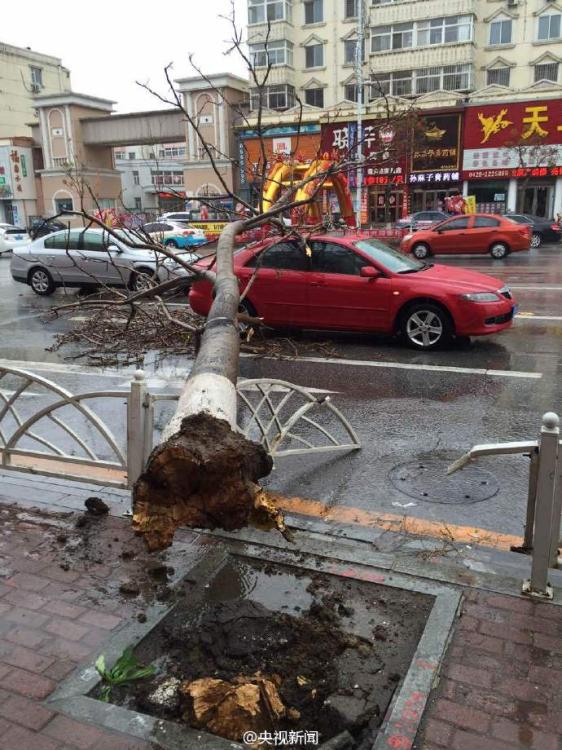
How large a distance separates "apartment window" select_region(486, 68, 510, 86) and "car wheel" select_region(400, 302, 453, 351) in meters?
35.0

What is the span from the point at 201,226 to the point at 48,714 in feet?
98.4

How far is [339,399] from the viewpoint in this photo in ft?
24.1

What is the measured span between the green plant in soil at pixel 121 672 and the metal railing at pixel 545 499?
192 cm

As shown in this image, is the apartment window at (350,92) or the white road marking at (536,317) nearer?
the white road marking at (536,317)

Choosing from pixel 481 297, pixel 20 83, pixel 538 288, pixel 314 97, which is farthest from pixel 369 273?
pixel 20 83

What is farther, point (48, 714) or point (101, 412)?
point (101, 412)

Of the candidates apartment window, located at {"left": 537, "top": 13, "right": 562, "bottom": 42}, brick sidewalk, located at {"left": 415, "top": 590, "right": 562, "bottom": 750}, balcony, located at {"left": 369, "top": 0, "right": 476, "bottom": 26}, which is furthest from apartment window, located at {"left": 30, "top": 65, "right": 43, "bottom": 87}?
brick sidewalk, located at {"left": 415, "top": 590, "right": 562, "bottom": 750}

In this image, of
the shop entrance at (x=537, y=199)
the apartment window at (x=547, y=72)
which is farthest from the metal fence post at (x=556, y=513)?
the apartment window at (x=547, y=72)

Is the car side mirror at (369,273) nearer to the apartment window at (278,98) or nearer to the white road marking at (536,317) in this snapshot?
the white road marking at (536,317)

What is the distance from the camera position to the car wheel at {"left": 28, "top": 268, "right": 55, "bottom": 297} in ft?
51.6

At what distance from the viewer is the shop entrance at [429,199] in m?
38.3

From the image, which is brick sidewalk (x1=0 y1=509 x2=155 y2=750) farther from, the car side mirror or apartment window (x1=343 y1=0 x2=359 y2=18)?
apartment window (x1=343 y1=0 x2=359 y2=18)

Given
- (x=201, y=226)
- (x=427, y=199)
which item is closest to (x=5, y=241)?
(x=201, y=226)

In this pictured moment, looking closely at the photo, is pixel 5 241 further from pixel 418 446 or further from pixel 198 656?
pixel 198 656
